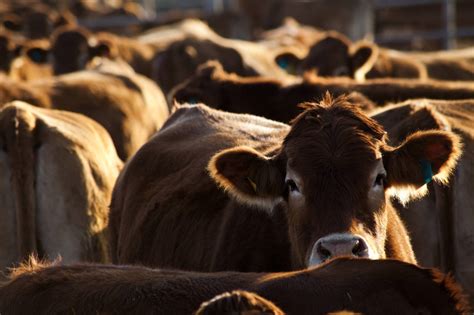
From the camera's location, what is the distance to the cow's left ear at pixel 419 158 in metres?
5.17

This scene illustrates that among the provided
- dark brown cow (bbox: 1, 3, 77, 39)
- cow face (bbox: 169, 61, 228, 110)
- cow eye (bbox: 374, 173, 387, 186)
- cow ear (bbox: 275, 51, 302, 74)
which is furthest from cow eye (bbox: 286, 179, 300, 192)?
dark brown cow (bbox: 1, 3, 77, 39)

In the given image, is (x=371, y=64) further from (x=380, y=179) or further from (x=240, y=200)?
(x=380, y=179)

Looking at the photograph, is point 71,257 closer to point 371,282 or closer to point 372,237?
point 372,237

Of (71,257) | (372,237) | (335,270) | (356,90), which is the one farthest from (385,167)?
(356,90)

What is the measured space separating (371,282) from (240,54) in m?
12.1

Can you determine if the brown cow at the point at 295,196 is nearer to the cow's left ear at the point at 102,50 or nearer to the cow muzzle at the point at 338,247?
the cow muzzle at the point at 338,247

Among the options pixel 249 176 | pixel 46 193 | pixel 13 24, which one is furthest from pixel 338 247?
pixel 13 24

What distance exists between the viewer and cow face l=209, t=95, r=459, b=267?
479 centimetres

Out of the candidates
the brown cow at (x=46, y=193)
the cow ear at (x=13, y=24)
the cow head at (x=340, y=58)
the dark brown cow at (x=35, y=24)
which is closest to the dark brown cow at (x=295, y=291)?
the brown cow at (x=46, y=193)

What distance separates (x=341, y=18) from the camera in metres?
28.6

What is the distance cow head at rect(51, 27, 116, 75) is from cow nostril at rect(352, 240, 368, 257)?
12.4 meters

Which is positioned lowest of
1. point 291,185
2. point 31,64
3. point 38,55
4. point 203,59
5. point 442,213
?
point 31,64

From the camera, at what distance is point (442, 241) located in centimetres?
664

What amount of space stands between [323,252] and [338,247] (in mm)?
85
